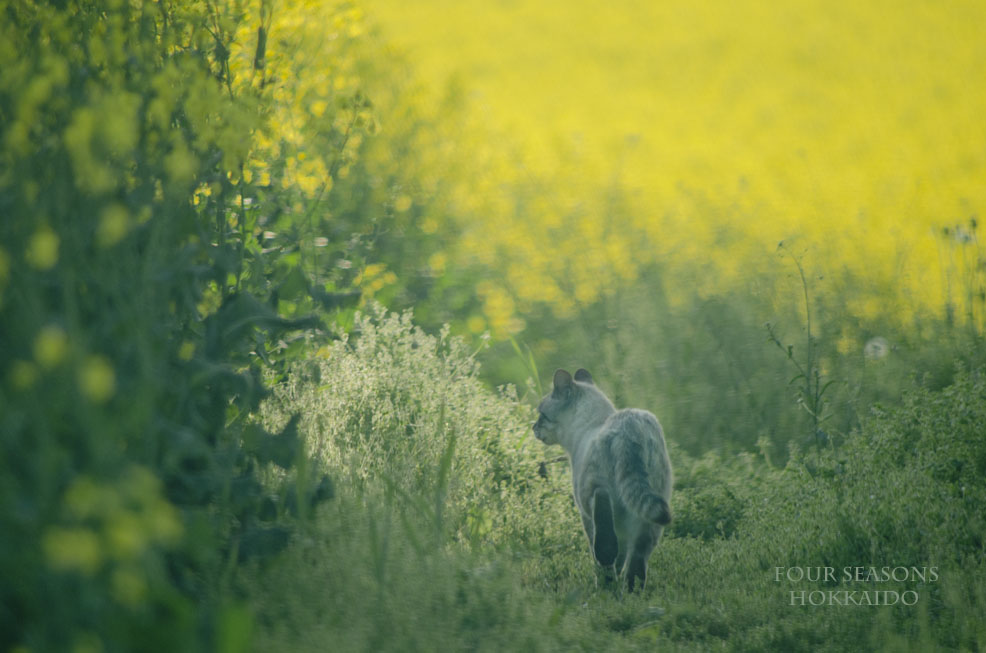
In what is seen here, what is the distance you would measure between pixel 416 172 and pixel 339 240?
1735 millimetres

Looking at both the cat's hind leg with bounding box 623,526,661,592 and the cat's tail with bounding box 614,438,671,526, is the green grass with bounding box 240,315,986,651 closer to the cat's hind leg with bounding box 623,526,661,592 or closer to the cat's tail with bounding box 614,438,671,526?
the cat's hind leg with bounding box 623,526,661,592

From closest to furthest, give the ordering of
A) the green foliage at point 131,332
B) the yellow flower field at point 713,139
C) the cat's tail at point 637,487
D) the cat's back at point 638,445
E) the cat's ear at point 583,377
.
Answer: the green foliage at point 131,332, the cat's tail at point 637,487, the cat's back at point 638,445, the cat's ear at point 583,377, the yellow flower field at point 713,139

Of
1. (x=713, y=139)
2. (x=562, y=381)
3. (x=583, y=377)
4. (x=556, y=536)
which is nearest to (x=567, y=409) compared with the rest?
(x=562, y=381)

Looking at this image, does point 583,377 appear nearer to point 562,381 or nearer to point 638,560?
point 562,381

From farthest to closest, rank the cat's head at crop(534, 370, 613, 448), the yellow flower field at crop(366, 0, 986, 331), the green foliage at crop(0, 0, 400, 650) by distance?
the yellow flower field at crop(366, 0, 986, 331) < the cat's head at crop(534, 370, 613, 448) < the green foliage at crop(0, 0, 400, 650)

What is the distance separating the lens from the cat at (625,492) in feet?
14.3

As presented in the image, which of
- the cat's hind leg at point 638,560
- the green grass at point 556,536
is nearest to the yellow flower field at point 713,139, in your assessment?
the green grass at point 556,536

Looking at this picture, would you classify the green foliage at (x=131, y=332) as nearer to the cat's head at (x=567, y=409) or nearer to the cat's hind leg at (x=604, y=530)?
the cat's hind leg at (x=604, y=530)

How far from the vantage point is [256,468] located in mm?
3928

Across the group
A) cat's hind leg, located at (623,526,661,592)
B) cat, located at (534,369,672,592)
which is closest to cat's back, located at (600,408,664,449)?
cat, located at (534,369,672,592)

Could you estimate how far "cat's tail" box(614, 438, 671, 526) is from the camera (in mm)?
4207

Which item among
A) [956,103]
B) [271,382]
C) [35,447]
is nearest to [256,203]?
[271,382]

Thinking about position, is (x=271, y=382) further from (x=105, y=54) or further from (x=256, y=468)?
(x=105, y=54)

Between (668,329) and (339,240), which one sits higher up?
(339,240)
